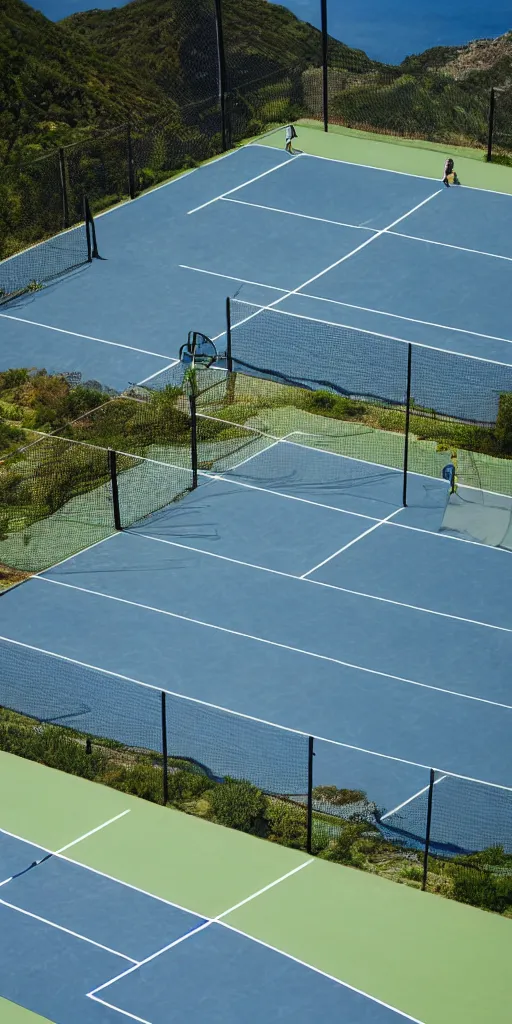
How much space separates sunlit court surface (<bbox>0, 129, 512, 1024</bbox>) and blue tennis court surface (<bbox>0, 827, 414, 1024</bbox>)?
0.04 meters

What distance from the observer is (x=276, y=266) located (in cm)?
4469

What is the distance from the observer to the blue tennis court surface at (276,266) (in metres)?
41.6

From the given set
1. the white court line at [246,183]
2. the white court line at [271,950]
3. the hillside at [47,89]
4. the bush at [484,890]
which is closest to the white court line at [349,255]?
the white court line at [246,183]

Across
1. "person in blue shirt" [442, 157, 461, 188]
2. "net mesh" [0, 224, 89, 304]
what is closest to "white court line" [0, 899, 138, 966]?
"net mesh" [0, 224, 89, 304]

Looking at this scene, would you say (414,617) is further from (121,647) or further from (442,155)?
(442,155)

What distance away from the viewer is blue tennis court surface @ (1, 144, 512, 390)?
41594 millimetres

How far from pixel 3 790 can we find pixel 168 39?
35322mm

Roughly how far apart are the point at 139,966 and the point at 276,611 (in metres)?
9.60

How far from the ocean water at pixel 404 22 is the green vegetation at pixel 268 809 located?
36.9 metres

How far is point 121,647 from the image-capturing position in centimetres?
3152

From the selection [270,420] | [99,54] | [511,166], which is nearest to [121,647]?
[270,420]

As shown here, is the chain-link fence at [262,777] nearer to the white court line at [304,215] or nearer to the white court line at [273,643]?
the white court line at [273,643]

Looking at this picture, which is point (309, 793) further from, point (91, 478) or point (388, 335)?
point (388, 335)

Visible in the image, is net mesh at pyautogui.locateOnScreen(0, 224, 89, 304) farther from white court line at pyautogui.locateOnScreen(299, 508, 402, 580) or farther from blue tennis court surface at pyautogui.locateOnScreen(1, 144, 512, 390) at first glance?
white court line at pyautogui.locateOnScreen(299, 508, 402, 580)
